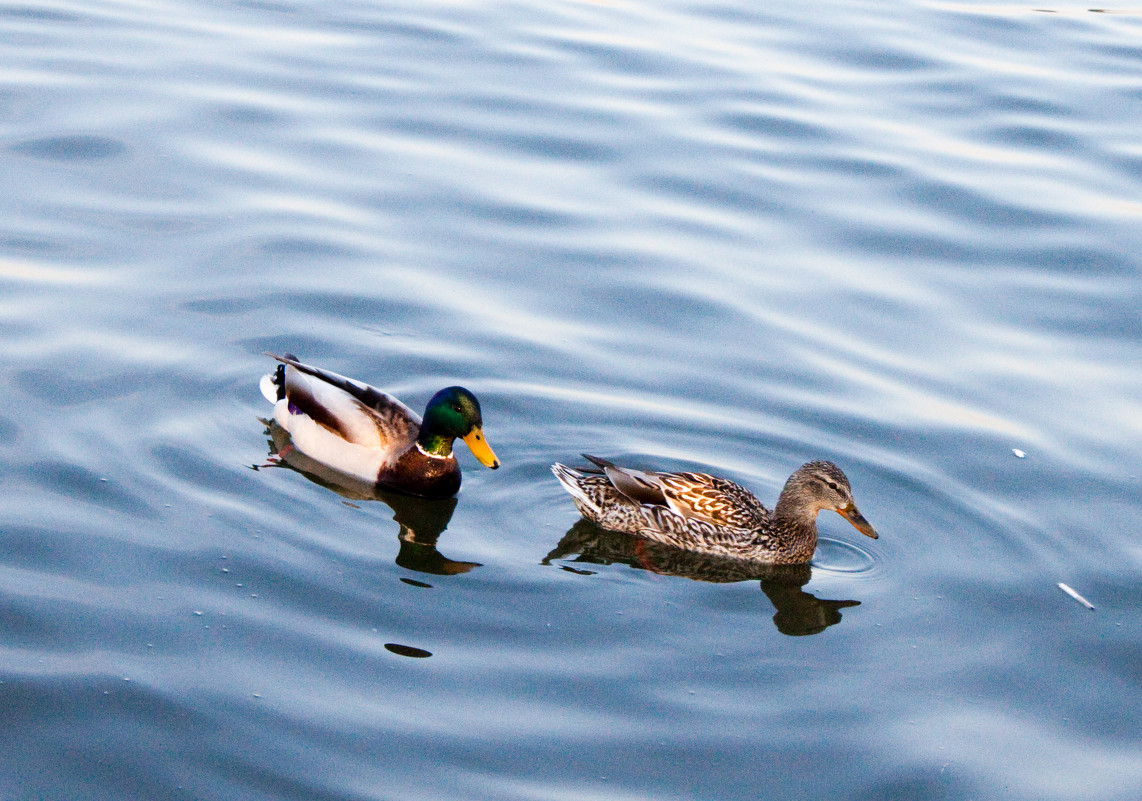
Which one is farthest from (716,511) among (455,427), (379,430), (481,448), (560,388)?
(379,430)

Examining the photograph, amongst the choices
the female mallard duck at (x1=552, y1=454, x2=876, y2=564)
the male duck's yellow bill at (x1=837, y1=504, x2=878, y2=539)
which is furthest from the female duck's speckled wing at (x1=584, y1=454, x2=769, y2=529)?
the male duck's yellow bill at (x1=837, y1=504, x2=878, y2=539)

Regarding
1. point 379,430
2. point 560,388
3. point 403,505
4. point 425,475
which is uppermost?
point 560,388

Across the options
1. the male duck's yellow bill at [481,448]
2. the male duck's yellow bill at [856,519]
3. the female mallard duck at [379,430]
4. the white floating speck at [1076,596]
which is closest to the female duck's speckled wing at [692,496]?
the male duck's yellow bill at [856,519]

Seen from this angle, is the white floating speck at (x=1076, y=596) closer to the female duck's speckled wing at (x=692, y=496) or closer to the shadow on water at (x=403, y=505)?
the female duck's speckled wing at (x=692, y=496)

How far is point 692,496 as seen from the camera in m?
8.15

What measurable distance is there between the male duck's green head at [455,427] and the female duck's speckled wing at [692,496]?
79cm

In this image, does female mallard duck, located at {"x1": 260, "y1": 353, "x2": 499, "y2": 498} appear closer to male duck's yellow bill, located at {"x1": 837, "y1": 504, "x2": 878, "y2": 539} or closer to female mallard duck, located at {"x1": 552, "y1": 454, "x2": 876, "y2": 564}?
female mallard duck, located at {"x1": 552, "y1": 454, "x2": 876, "y2": 564}

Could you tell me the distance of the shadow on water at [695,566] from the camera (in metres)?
7.67

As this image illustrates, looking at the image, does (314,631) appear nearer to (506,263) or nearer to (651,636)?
(651,636)

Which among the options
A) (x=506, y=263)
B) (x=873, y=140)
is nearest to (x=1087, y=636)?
(x=506, y=263)

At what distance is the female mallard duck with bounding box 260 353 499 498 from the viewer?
8.74m

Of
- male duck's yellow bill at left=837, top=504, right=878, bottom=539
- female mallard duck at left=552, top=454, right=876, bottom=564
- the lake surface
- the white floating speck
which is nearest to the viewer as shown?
the lake surface

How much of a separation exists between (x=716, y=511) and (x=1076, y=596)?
1.87 m

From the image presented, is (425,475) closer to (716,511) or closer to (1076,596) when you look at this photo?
(716,511)
